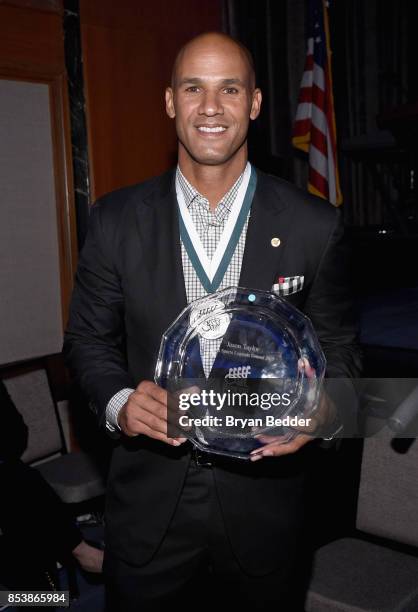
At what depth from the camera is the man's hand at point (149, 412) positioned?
1147mm

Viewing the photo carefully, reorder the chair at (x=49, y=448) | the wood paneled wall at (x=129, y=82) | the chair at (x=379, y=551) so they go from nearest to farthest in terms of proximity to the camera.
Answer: the chair at (x=379, y=551), the chair at (x=49, y=448), the wood paneled wall at (x=129, y=82)

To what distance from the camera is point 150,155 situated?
4770 mm

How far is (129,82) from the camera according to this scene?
4.61m

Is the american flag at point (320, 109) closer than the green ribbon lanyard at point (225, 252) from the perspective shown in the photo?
No

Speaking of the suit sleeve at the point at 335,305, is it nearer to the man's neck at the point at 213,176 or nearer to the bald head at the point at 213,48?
the man's neck at the point at 213,176

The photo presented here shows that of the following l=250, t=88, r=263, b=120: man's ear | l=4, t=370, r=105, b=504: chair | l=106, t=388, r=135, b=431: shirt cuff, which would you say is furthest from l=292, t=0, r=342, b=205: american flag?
l=106, t=388, r=135, b=431: shirt cuff

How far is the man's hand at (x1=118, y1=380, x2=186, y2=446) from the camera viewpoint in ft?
3.76

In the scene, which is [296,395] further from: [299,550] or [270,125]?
[270,125]

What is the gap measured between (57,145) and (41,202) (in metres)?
0.38

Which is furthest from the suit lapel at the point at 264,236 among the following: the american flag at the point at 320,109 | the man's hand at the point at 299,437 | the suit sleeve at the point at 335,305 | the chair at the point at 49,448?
the american flag at the point at 320,109

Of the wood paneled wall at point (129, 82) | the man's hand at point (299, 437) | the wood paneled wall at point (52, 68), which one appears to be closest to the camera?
the man's hand at point (299, 437)

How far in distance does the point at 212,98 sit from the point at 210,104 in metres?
0.02

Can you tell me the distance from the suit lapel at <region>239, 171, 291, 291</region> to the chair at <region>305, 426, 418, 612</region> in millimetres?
1167

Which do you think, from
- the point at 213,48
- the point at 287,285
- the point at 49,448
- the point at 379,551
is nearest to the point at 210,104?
the point at 213,48
